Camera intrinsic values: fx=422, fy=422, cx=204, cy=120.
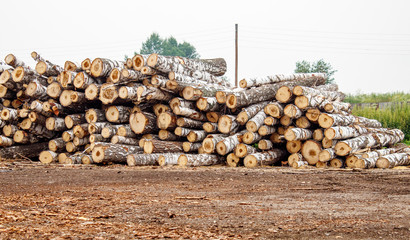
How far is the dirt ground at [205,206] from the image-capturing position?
311 centimetres

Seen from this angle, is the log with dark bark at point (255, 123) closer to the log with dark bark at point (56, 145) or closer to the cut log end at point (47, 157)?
the log with dark bark at point (56, 145)

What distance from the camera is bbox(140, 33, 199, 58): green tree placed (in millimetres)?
50188

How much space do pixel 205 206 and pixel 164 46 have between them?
47.2 meters

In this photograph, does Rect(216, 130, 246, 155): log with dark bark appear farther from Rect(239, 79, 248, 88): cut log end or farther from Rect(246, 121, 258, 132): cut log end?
Rect(239, 79, 248, 88): cut log end

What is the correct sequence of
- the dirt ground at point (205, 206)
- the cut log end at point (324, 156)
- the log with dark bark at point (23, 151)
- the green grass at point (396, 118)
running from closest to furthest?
the dirt ground at point (205, 206) → the cut log end at point (324, 156) → the log with dark bark at point (23, 151) → the green grass at point (396, 118)

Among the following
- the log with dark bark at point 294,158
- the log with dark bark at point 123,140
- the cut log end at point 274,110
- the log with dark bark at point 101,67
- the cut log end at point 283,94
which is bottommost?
the log with dark bark at point 294,158

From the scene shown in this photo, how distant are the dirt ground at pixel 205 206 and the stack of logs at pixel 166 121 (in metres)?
2.39

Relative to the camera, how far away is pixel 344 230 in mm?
3115

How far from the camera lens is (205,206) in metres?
4.26

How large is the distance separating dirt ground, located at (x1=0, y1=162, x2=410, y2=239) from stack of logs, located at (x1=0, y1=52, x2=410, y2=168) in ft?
7.84

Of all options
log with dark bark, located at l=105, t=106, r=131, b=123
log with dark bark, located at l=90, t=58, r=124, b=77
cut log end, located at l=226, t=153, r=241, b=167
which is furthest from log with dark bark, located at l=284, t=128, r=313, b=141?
log with dark bark, located at l=90, t=58, r=124, b=77

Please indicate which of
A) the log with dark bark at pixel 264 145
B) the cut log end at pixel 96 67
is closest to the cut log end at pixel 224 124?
the log with dark bark at pixel 264 145

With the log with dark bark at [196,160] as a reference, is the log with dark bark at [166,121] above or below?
above

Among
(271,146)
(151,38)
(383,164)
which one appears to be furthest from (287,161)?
(151,38)
